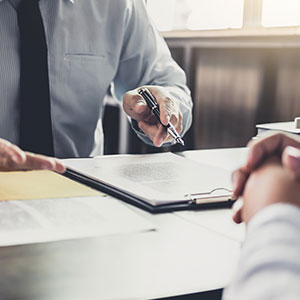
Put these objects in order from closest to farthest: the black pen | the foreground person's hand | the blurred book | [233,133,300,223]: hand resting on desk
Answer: the foreground person's hand
[233,133,300,223]: hand resting on desk
the black pen
the blurred book

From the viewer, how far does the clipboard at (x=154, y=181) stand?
936mm

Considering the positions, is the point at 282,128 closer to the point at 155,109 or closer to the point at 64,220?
the point at 155,109

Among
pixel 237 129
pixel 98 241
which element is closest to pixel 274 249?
pixel 98 241

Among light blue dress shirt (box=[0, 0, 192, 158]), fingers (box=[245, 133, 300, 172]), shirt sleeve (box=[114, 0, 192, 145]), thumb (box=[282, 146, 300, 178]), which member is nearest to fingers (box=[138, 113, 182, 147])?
light blue dress shirt (box=[0, 0, 192, 158])

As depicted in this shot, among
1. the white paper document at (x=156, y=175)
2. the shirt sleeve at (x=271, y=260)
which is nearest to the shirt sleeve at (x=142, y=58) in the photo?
the white paper document at (x=156, y=175)

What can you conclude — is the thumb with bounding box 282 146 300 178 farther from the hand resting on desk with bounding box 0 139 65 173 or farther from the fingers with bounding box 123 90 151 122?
the fingers with bounding box 123 90 151 122

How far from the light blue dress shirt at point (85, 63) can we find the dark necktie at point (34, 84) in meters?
0.04

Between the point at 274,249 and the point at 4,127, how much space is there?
1.18m

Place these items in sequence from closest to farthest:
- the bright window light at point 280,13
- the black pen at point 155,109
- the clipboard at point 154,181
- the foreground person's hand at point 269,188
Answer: the foreground person's hand at point 269,188, the clipboard at point 154,181, the black pen at point 155,109, the bright window light at point 280,13

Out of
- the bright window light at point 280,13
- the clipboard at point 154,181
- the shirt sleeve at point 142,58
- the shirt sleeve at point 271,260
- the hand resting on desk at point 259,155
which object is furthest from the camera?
the bright window light at point 280,13

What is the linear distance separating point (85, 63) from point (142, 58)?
22 cm

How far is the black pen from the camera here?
127 cm

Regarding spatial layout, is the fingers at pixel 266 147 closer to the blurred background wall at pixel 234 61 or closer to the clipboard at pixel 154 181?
the clipboard at pixel 154 181

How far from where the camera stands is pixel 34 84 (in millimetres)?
1467
